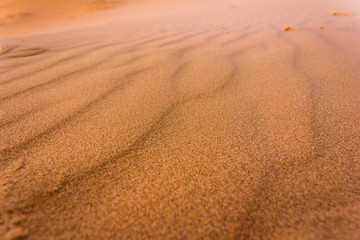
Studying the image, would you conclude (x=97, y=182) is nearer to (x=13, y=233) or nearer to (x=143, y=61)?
(x=13, y=233)

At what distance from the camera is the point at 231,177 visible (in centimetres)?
52

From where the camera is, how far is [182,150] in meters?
0.61

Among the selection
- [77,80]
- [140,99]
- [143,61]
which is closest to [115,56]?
[143,61]

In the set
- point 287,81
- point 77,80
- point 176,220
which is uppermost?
point 77,80

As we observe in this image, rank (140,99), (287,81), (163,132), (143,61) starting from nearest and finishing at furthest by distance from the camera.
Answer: (163,132) → (140,99) → (287,81) → (143,61)

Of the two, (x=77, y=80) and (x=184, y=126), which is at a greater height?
(x=77, y=80)

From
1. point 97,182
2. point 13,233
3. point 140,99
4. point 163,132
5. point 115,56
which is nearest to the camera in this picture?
point 13,233

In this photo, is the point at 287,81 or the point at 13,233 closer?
the point at 13,233

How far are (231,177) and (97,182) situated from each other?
0.33m

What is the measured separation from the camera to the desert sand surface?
0.42 m

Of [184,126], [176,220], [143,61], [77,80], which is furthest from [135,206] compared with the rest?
[143,61]

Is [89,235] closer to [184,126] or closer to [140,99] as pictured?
[184,126]

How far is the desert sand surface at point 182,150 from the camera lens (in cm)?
42

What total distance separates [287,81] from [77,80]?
1076 millimetres
